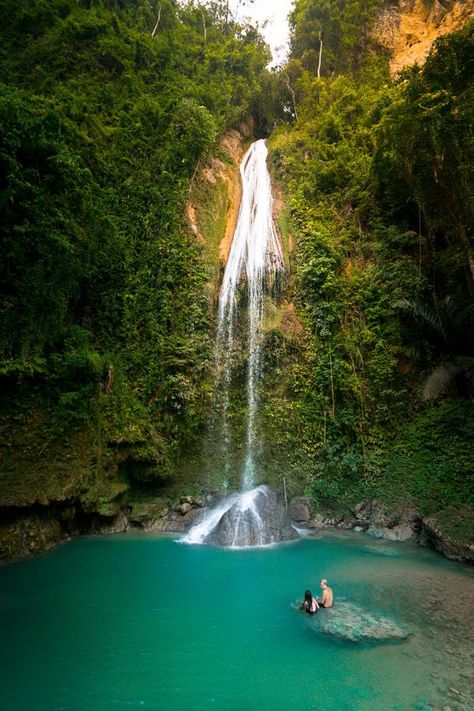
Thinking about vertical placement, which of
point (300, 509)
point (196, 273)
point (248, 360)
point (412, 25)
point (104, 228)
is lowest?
point (300, 509)

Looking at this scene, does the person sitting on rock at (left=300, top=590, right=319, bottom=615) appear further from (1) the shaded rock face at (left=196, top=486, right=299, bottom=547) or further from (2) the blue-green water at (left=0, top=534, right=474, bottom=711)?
(1) the shaded rock face at (left=196, top=486, right=299, bottom=547)

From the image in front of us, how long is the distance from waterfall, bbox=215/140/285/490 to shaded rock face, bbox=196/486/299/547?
6.21 feet

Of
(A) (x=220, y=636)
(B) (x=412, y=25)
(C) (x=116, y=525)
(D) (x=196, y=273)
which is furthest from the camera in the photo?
(B) (x=412, y=25)

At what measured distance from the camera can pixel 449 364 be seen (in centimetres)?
1050

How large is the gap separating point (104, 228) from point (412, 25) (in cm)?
2023

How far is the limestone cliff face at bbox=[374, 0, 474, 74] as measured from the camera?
18.6 m

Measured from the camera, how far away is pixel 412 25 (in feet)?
64.2

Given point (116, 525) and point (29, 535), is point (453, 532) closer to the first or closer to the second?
point (116, 525)

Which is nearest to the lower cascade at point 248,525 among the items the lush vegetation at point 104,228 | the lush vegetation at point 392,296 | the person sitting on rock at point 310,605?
the lush vegetation at point 392,296

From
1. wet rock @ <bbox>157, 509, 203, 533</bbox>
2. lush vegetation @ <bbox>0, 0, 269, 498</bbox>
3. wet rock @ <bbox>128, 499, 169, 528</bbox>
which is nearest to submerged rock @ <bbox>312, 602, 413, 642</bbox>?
wet rock @ <bbox>157, 509, 203, 533</bbox>

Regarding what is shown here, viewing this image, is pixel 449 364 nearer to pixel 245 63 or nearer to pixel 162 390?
pixel 162 390

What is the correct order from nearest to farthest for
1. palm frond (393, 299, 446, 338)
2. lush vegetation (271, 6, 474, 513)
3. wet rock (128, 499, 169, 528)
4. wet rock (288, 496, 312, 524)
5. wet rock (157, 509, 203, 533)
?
1. lush vegetation (271, 6, 474, 513)
2. palm frond (393, 299, 446, 338)
3. wet rock (157, 509, 203, 533)
4. wet rock (128, 499, 169, 528)
5. wet rock (288, 496, 312, 524)

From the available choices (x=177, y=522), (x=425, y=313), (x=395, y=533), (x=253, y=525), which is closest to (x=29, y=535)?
(x=177, y=522)

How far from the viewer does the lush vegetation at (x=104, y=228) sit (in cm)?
895
